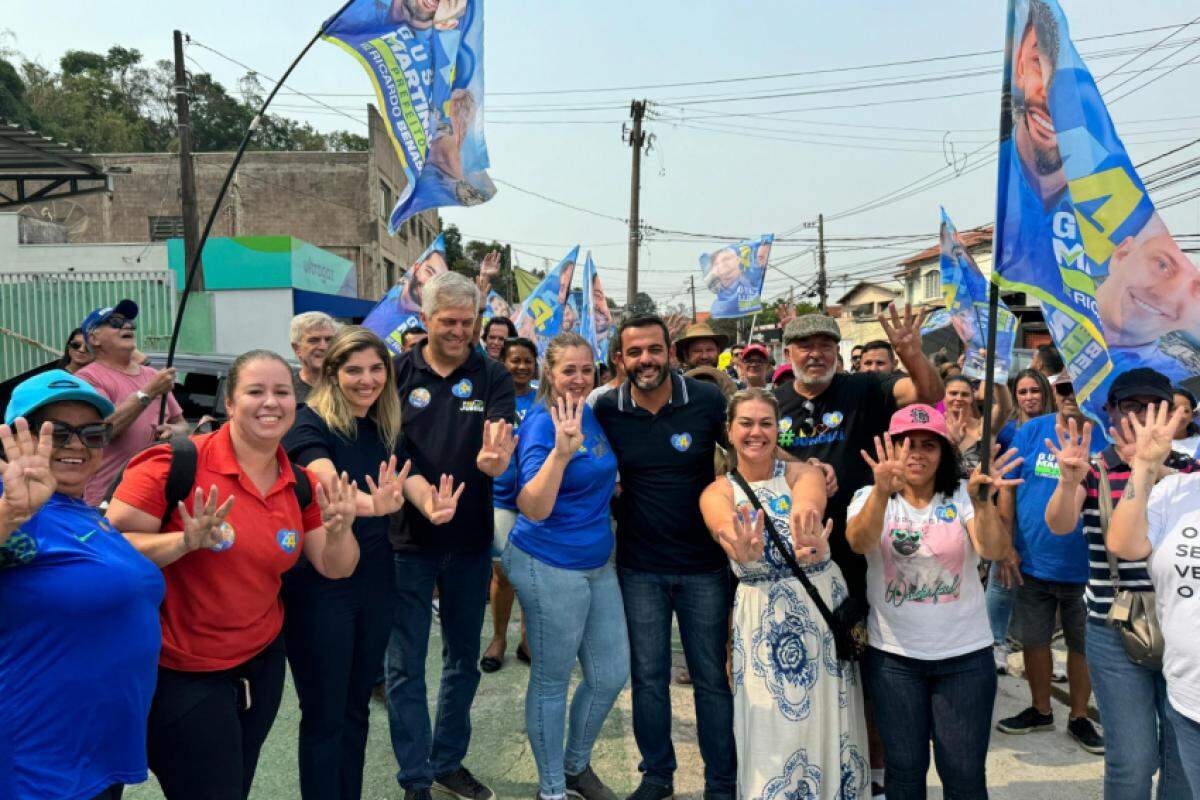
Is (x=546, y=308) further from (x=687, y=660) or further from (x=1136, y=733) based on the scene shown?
(x=1136, y=733)

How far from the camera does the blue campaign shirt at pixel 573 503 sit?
11.4 ft

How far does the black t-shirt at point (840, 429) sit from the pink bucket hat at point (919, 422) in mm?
494

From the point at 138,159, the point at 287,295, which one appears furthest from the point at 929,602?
the point at 138,159

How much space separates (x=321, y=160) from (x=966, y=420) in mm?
29398

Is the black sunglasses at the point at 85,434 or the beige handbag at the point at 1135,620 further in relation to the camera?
the beige handbag at the point at 1135,620

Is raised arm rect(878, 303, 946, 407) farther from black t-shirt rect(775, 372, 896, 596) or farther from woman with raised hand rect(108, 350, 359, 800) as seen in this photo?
woman with raised hand rect(108, 350, 359, 800)

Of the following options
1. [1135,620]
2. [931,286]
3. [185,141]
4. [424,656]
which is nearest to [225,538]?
[424,656]

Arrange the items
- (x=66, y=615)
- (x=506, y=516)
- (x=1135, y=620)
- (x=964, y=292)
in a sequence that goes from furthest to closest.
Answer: (x=964, y=292), (x=506, y=516), (x=1135, y=620), (x=66, y=615)

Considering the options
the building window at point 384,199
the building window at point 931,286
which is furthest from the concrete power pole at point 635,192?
the building window at point 931,286

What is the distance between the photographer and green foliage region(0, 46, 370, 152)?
37.5m

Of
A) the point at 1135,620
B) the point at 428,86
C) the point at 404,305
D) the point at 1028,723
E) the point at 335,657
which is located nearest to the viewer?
the point at 1135,620

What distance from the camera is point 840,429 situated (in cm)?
373

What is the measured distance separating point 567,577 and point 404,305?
15.4 feet

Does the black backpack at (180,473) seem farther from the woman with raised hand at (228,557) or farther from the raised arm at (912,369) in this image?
the raised arm at (912,369)
